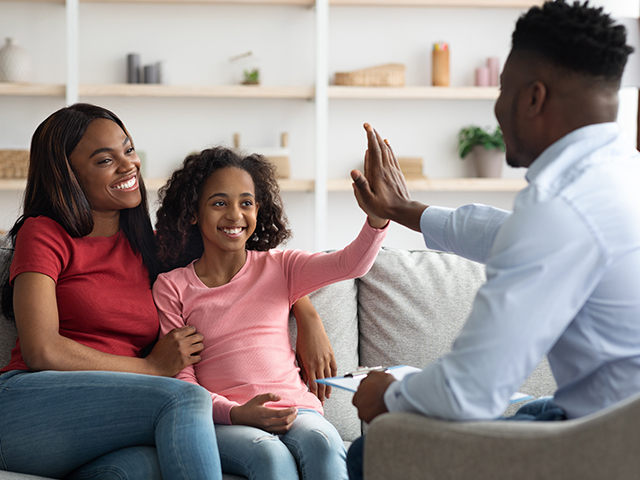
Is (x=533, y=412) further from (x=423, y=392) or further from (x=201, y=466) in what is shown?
(x=201, y=466)

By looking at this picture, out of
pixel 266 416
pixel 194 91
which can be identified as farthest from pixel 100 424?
pixel 194 91

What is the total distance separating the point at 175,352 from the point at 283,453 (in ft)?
1.25

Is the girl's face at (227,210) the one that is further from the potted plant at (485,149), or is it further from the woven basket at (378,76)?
the potted plant at (485,149)

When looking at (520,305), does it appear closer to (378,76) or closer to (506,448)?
(506,448)

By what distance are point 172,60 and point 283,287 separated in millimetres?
2780

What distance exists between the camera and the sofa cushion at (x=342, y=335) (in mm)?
1732

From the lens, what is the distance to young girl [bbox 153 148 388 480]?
4.54 feet

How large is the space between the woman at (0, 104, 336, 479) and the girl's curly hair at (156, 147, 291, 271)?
5 centimetres

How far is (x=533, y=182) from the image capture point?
869 mm

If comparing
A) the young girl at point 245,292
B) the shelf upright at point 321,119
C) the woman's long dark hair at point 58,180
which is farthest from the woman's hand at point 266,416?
the shelf upright at point 321,119

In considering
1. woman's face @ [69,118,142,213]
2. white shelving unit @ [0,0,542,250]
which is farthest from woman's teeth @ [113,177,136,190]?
white shelving unit @ [0,0,542,250]

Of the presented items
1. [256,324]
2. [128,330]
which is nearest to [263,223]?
[256,324]

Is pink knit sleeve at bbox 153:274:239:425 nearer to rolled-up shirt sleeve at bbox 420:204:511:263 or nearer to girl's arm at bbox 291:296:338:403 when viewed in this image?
girl's arm at bbox 291:296:338:403

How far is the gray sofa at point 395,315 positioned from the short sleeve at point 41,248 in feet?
0.93
